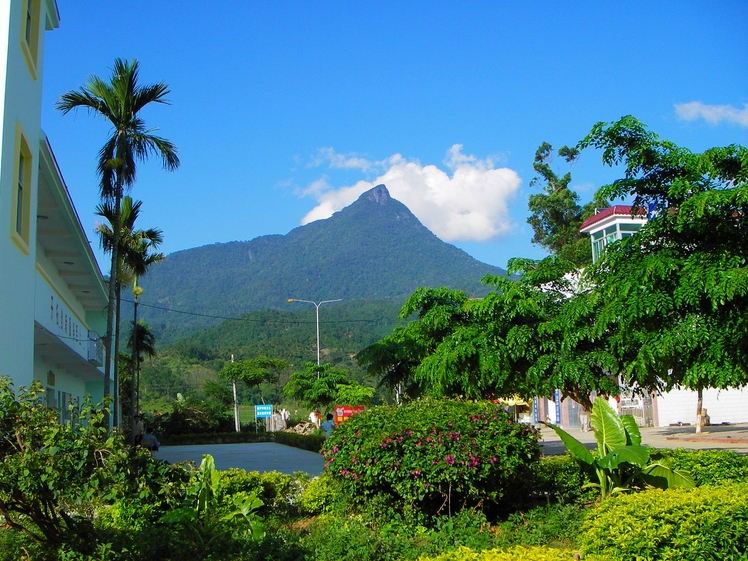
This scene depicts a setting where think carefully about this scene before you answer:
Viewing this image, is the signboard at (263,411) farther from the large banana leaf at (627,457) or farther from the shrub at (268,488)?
the large banana leaf at (627,457)

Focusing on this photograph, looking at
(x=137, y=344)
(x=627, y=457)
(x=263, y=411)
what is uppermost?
(x=137, y=344)

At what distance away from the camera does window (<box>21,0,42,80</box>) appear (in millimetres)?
11320

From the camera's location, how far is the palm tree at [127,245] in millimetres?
23922

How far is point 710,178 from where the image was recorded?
357 inches

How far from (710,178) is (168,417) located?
4672cm

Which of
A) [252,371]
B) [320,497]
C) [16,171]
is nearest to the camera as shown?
[320,497]

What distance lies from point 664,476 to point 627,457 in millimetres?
785

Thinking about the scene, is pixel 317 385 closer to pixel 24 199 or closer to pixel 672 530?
pixel 24 199

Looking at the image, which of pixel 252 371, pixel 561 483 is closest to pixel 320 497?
pixel 561 483

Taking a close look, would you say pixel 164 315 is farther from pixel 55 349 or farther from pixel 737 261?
pixel 737 261

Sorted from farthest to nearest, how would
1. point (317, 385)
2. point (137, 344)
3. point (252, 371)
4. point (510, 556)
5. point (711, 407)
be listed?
point (252, 371)
point (317, 385)
point (137, 344)
point (711, 407)
point (510, 556)

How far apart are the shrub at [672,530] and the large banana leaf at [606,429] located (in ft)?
11.2

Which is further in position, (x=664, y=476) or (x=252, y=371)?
(x=252, y=371)

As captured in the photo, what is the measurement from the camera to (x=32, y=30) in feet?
39.4
